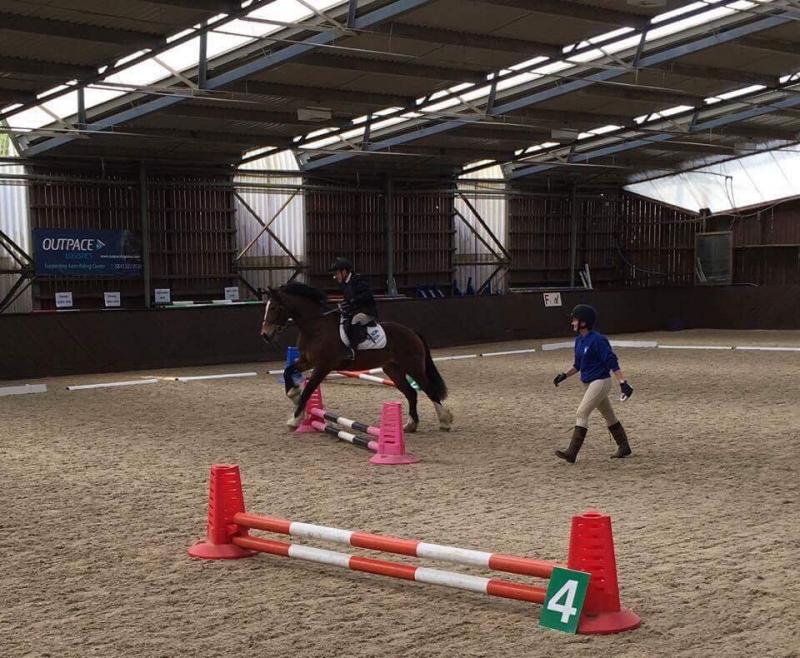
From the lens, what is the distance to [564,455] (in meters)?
8.65

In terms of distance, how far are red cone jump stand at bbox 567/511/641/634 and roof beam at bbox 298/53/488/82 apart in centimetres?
1322

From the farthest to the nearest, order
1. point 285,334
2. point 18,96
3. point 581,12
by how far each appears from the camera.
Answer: point 285,334 < point 18,96 < point 581,12

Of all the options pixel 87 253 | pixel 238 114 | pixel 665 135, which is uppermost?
pixel 665 135

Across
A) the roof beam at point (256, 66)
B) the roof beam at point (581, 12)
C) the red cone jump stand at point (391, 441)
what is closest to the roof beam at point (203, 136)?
the roof beam at point (256, 66)

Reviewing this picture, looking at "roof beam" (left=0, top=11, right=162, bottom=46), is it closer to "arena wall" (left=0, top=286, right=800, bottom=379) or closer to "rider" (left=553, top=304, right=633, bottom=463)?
"arena wall" (left=0, top=286, right=800, bottom=379)

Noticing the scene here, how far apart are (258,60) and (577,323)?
380 inches

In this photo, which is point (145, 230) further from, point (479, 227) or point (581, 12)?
point (581, 12)

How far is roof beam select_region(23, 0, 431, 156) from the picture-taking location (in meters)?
14.1

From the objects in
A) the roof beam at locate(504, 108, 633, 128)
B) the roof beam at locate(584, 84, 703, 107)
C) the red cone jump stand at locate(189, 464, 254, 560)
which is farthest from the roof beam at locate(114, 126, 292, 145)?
the red cone jump stand at locate(189, 464, 254, 560)

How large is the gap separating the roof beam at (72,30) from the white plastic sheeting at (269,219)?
9.30 m

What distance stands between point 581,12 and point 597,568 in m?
12.4

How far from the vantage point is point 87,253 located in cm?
2173

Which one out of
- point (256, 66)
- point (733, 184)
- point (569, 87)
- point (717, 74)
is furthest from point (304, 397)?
point (733, 184)

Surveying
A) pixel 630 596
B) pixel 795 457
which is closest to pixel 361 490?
pixel 630 596
